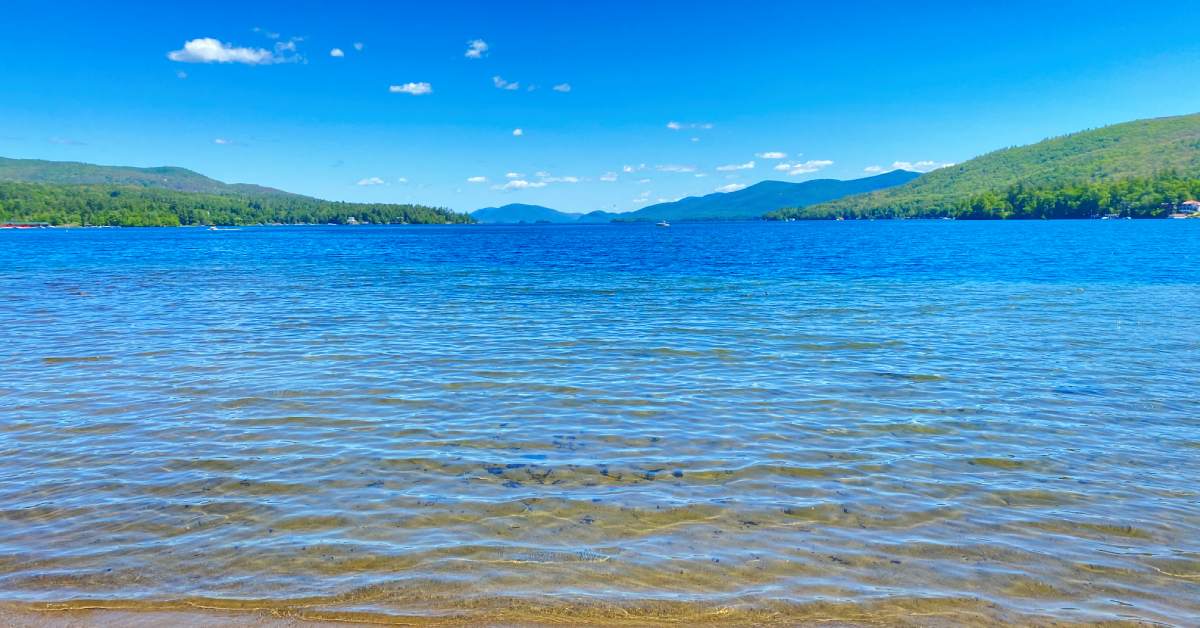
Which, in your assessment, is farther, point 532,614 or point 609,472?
point 609,472

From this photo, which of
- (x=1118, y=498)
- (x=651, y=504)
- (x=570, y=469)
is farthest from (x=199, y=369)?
(x=1118, y=498)

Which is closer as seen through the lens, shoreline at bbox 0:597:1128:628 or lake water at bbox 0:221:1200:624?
shoreline at bbox 0:597:1128:628

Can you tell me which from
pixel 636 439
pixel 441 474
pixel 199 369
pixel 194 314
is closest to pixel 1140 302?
pixel 636 439

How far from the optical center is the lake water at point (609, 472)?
6.65m

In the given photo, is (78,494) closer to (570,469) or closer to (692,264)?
(570,469)

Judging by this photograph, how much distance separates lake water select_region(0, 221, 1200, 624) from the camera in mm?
6648

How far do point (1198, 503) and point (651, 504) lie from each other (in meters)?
6.74

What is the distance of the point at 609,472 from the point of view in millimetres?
9766

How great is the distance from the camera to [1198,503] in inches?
341

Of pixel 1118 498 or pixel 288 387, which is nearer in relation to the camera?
pixel 1118 498

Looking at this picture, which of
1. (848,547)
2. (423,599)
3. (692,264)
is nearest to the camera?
(423,599)

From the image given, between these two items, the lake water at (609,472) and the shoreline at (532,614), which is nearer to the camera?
the shoreline at (532,614)

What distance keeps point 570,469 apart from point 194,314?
23.4m

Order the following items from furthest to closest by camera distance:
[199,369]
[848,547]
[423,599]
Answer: [199,369] < [848,547] < [423,599]
